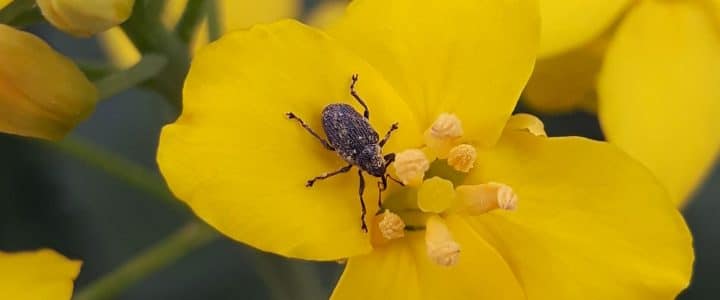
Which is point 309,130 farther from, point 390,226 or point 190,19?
point 190,19

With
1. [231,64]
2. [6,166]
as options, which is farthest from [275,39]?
[6,166]

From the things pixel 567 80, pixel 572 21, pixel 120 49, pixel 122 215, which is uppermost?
pixel 572 21

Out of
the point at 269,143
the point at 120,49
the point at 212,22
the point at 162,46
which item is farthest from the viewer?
the point at 120,49

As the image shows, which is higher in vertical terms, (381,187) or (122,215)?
(381,187)

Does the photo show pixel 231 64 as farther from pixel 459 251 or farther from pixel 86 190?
pixel 86 190

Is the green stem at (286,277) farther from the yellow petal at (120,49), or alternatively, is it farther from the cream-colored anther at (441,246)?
the yellow petal at (120,49)

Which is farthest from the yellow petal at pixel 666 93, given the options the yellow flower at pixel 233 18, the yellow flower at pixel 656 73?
the yellow flower at pixel 233 18

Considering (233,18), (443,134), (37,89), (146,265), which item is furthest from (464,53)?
(233,18)
